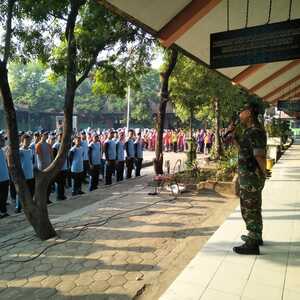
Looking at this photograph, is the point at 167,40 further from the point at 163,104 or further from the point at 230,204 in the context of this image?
the point at 163,104

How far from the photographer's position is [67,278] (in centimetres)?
525

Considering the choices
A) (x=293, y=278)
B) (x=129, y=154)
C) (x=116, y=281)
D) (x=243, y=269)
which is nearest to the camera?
(x=293, y=278)

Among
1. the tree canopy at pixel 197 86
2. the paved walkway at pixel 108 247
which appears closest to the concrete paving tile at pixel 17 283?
the paved walkway at pixel 108 247

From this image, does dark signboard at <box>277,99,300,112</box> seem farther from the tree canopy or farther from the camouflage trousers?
the camouflage trousers

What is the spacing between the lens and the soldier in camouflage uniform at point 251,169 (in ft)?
15.3

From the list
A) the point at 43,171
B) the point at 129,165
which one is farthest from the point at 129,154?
the point at 43,171

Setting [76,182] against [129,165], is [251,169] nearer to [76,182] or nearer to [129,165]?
[76,182]

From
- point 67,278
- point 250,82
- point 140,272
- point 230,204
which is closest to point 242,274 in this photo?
point 140,272

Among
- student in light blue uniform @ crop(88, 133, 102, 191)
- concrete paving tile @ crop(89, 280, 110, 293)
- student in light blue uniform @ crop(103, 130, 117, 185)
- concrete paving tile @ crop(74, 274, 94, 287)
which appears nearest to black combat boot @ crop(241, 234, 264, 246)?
concrete paving tile @ crop(89, 280, 110, 293)

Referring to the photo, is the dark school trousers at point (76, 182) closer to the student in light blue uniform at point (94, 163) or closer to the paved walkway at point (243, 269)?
the student in light blue uniform at point (94, 163)

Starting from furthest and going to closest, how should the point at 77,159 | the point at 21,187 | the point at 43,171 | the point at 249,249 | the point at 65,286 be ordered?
1. the point at 77,159
2. the point at 43,171
3. the point at 21,187
4. the point at 65,286
5. the point at 249,249

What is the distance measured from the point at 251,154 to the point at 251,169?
0.18 meters

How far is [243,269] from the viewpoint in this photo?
4.41m

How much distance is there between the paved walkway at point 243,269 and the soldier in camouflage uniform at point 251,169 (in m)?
0.35
